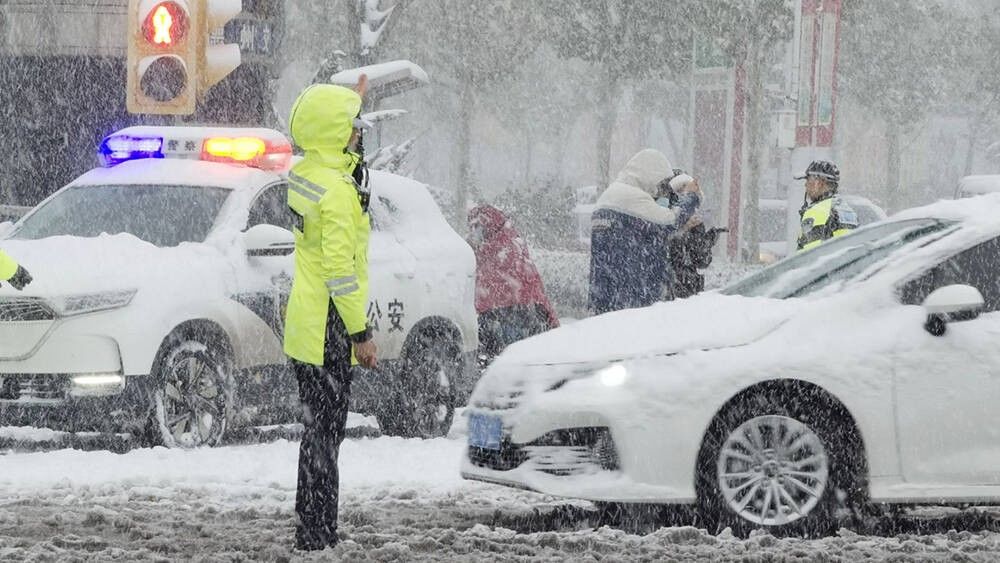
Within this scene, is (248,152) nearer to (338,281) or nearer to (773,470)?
(338,281)

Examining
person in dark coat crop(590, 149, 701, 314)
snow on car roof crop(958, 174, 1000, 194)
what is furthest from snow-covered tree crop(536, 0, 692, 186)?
person in dark coat crop(590, 149, 701, 314)

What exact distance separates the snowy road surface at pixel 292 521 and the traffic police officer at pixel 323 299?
26 centimetres

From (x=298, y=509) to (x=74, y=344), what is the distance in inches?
132

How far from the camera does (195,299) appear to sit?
11.3m

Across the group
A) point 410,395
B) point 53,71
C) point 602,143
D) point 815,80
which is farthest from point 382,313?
point 602,143

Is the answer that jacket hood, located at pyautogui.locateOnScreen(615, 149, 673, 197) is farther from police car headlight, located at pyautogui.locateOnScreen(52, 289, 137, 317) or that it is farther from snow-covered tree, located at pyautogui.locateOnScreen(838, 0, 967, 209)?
snow-covered tree, located at pyautogui.locateOnScreen(838, 0, 967, 209)

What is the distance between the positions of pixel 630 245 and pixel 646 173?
45 centimetres

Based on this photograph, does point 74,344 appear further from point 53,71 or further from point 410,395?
point 53,71

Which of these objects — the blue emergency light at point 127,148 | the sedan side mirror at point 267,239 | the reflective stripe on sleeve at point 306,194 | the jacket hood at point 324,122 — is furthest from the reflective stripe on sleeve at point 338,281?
the blue emergency light at point 127,148

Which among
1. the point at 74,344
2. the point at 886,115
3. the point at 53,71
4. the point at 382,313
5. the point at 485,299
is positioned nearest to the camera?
the point at 74,344

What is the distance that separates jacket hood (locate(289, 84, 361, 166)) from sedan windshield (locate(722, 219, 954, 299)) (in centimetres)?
232

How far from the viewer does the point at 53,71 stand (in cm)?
2000

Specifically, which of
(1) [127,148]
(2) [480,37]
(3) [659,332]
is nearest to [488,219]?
(1) [127,148]

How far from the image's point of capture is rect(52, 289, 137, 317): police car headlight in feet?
35.7
